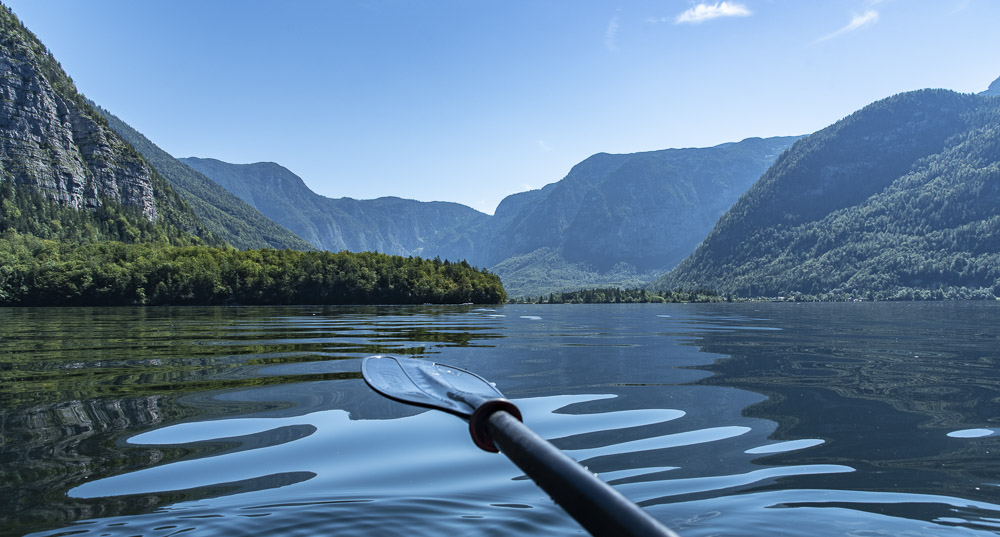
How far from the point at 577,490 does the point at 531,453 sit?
1.20ft

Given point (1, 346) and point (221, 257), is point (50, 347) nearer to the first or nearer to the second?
point (1, 346)

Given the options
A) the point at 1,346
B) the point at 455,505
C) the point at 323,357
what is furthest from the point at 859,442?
the point at 1,346

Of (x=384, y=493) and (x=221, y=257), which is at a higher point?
(x=221, y=257)

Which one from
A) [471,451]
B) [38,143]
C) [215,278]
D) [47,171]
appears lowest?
[471,451]

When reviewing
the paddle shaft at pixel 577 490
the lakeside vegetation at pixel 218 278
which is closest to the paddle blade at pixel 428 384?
the paddle shaft at pixel 577 490

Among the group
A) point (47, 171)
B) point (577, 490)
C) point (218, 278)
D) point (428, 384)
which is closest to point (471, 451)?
point (428, 384)

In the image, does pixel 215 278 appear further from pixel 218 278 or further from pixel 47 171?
pixel 47 171

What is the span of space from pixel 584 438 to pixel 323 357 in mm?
10960

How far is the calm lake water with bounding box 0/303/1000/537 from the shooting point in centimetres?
486

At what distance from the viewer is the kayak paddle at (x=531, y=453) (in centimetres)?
197

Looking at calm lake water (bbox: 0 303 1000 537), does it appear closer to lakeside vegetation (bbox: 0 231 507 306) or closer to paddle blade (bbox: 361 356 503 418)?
paddle blade (bbox: 361 356 503 418)

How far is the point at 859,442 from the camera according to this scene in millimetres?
7625

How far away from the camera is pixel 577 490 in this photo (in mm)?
2184

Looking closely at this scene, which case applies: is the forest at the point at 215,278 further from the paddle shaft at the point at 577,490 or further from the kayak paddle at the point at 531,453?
the paddle shaft at the point at 577,490
